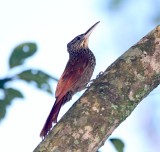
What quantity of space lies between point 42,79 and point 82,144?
1.21ft

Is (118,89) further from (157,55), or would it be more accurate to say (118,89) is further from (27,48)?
(27,48)

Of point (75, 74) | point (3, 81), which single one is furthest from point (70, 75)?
point (3, 81)

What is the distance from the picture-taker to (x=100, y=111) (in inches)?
87.5

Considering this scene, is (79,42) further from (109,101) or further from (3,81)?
(3,81)

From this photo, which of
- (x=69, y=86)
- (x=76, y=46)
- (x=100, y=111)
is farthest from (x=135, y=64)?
(x=76, y=46)

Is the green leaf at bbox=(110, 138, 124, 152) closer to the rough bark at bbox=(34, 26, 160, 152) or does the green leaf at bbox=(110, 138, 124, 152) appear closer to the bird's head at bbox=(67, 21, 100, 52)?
the rough bark at bbox=(34, 26, 160, 152)

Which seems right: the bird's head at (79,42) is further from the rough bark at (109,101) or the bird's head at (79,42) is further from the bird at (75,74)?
the rough bark at (109,101)

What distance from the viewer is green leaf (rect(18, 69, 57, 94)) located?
6.56 ft

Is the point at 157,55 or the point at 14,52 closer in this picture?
the point at 14,52

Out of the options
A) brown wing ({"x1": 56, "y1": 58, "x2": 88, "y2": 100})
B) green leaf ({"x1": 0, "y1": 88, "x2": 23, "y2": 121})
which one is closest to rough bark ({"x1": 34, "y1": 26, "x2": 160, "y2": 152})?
green leaf ({"x1": 0, "y1": 88, "x2": 23, "y2": 121})

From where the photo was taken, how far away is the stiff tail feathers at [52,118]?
2.59 m

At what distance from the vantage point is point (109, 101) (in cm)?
229

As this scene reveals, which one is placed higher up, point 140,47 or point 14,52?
point 14,52

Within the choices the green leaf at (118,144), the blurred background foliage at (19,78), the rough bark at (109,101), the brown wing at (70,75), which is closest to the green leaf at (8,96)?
the blurred background foliage at (19,78)
